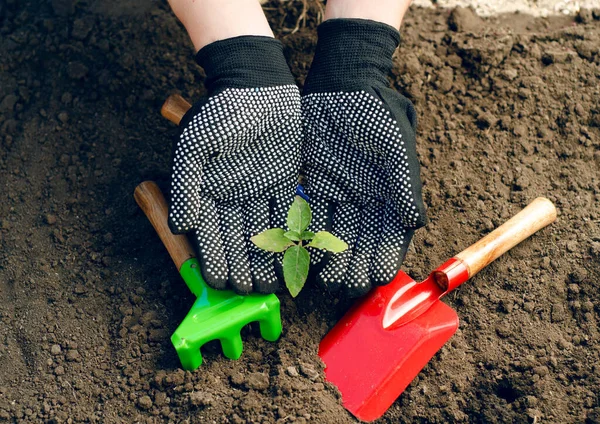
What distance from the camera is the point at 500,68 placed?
8.88 ft

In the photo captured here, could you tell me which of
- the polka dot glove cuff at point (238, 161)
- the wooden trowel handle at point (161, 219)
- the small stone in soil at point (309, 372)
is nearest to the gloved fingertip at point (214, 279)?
the polka dot glove cuff at point (238, 161)

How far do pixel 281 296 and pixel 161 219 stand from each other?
491 mm

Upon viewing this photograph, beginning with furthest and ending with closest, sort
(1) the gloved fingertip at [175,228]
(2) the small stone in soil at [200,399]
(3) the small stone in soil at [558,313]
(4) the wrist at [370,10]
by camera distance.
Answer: (4) the wrist at [370,10] < (3) the small stone in soil at [558,313] < (1) the gloved fingertip at [175,228] < (2) the small stone in soil at [200,399]

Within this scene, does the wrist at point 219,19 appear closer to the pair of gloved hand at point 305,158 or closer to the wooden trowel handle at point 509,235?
the pair of gloved hand at point 305,158

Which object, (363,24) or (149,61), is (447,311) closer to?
(363,24)

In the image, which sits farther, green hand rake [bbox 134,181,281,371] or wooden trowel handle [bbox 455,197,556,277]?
wooden trowel handle [bbox 455,197,556,277]

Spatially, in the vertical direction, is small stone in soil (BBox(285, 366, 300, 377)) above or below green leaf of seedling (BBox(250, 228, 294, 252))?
below

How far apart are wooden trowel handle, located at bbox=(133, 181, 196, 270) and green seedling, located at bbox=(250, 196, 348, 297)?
281 millimetres

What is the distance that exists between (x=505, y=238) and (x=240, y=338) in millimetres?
958

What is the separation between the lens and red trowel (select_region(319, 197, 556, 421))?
211cm

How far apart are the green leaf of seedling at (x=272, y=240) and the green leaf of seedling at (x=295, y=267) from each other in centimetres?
3

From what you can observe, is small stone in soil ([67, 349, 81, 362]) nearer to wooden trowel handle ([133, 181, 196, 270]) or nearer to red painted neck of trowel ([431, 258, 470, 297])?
wooden trowel handle ([133, 181, 196, 270])

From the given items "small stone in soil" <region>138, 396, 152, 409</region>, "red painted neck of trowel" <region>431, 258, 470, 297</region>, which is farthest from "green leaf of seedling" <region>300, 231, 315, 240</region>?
"small stone in soil" <region>138, 396, 152, 409</region>

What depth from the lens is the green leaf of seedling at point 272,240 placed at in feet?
6.89
